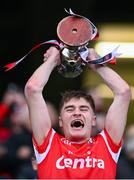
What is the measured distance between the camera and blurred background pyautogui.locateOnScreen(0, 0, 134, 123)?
11.6m

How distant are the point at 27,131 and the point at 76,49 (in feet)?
9.55

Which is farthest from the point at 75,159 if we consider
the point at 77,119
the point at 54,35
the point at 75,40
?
the point at 54,35

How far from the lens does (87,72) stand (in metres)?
11.9

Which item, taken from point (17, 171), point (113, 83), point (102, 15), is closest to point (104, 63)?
point (113, 83)

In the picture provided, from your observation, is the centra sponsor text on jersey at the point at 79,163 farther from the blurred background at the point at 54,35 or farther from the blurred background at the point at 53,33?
the blurred background at the point at 53,33

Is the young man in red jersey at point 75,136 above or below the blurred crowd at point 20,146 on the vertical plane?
above

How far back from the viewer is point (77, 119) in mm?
6141

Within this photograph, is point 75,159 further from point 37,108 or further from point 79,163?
point 37,108

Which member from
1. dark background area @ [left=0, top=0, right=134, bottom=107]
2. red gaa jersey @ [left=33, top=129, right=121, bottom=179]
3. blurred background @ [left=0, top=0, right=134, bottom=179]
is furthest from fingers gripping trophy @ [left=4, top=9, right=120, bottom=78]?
dark background area @ [left=0, top=0, right=134, bottom=107]

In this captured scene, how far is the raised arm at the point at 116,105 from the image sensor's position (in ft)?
20.1

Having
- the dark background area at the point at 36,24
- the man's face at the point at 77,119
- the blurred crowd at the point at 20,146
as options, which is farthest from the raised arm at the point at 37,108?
the dark background area at the point at 36,24

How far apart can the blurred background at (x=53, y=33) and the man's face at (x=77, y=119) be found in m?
5.20

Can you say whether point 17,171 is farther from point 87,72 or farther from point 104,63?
point 87,72

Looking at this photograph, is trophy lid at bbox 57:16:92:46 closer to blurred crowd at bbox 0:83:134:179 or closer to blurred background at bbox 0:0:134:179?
blurred crowd at bbox 0:83:134:179
